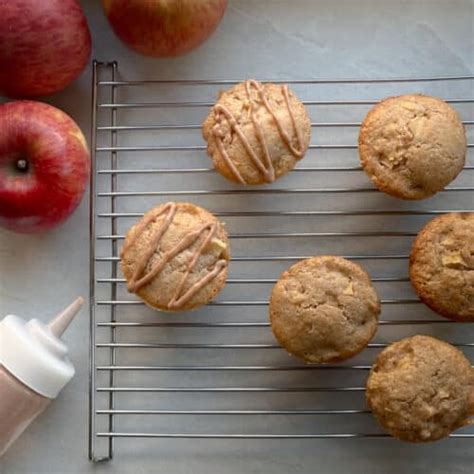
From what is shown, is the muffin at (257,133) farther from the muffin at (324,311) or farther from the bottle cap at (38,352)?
the bottle cap at (38,352)

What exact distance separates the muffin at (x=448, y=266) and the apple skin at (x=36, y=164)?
747 millimetres

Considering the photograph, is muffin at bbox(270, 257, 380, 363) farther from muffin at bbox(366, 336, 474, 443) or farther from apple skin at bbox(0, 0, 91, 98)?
apple skin at bbox(0, 0, 91, 98)

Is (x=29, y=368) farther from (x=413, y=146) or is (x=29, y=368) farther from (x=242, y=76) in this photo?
(x=413, y=146)

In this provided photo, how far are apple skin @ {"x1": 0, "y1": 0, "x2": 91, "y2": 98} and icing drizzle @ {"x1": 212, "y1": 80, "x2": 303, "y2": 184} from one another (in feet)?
1.09

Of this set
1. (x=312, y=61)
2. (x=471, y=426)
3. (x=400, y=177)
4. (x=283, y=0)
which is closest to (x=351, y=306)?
(x=400, y=177)

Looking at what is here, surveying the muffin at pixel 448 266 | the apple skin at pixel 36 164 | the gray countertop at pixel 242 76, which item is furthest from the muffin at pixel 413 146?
the apple skin at pixel 36 164

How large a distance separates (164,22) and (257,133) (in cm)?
31

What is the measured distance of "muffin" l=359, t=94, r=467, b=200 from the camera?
5.42 feet

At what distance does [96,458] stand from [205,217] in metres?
0.60

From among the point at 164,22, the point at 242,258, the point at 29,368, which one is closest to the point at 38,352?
the point at 29,368

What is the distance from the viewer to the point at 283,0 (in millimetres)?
1861

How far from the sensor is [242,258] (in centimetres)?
181

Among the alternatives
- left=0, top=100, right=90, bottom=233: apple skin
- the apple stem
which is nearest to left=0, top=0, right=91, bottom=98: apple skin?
left=0, top=100, right=90, bottom=233: apple skin

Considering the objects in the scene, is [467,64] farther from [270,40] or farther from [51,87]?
[51,87]
